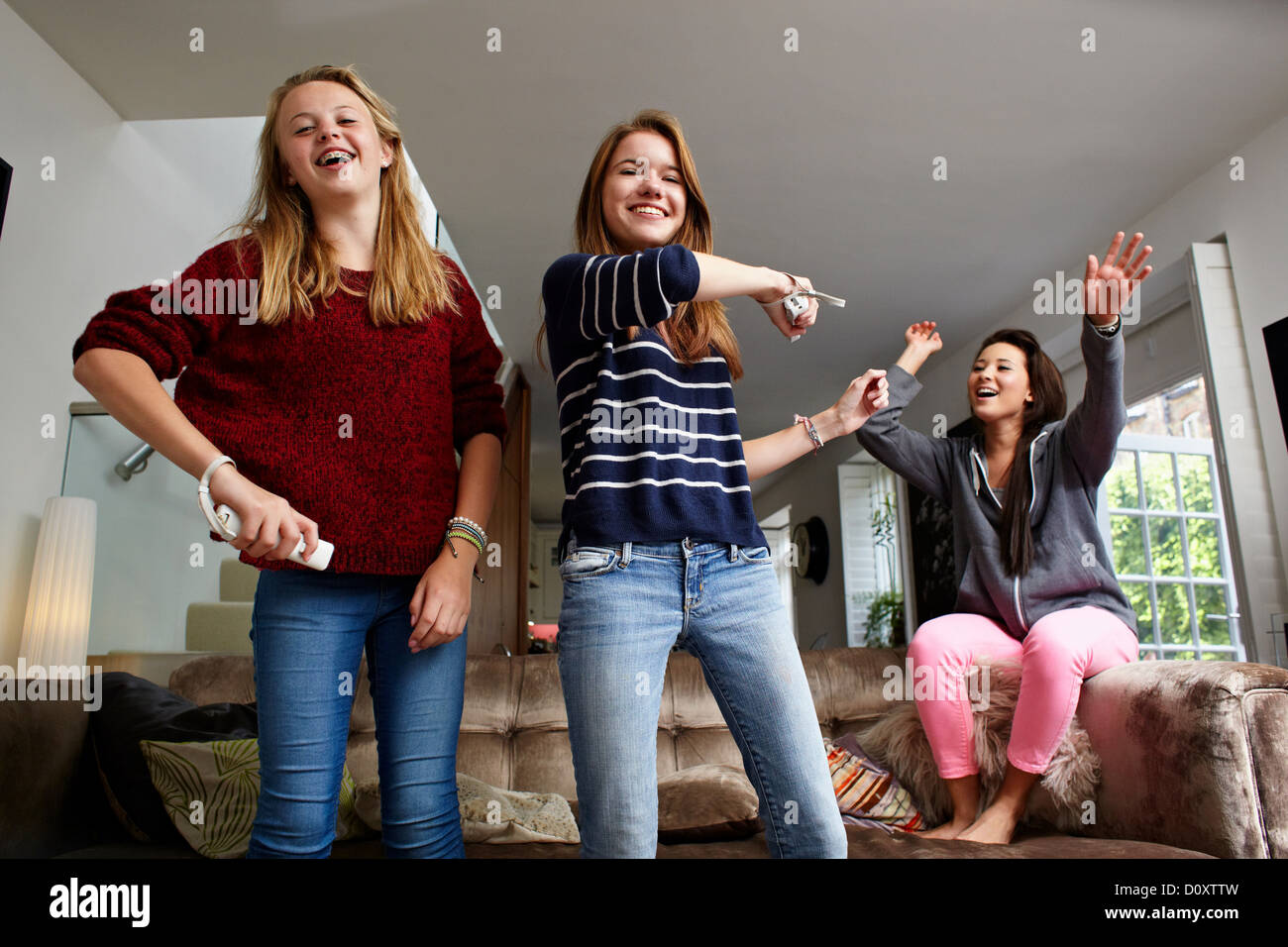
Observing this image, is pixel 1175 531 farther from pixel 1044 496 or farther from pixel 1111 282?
pixel 1111 282

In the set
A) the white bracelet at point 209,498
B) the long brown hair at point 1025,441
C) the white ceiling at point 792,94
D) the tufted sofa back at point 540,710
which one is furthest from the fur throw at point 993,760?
the white ceiling at point 792,94

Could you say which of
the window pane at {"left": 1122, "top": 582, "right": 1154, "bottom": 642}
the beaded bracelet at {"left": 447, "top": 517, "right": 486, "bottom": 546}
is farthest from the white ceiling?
the beaded bracelet at {"left": 447, "top": 517, "right": 486, "bottom": 546}

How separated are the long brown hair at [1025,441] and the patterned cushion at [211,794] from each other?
149cm

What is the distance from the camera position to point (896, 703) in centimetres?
203

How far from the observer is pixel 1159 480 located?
405cm

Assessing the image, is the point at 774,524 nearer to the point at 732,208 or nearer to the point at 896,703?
the point at 732,208

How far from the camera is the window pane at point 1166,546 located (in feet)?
13.1

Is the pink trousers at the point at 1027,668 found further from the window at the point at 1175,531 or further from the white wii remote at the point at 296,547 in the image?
the window at the point at 1175,531

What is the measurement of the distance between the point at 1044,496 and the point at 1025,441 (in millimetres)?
170

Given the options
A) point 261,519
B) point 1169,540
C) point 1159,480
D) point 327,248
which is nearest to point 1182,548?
point 1169,540

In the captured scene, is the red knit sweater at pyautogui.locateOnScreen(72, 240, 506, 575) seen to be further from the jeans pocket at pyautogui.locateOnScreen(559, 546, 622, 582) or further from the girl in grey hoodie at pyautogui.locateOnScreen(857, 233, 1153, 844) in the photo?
the girl in grey hoodie at pyautogui.locateOnScreen(857, 233, 1153, 844)

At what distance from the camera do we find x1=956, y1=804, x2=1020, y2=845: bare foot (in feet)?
5.06
